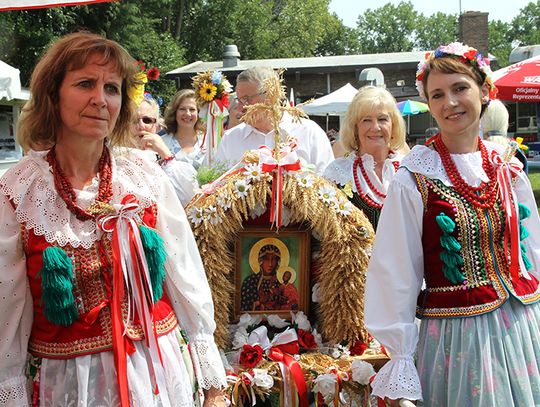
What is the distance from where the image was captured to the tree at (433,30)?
70.6 metres

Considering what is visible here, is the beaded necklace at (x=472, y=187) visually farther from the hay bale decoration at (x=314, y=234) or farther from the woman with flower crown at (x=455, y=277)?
the hay bale decoration at (x=314, y=234)

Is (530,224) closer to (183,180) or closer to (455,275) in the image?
(455,275)

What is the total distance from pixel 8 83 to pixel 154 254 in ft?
27.1

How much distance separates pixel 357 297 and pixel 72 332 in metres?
1.36

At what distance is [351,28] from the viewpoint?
61.0 metres

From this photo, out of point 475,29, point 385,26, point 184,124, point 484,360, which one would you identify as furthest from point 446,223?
point 385,26

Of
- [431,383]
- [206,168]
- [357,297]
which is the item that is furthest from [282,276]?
[431,383]

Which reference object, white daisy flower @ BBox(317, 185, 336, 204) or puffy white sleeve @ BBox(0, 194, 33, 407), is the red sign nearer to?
white daisy flower @ BBox(317, 185, 336, 204)

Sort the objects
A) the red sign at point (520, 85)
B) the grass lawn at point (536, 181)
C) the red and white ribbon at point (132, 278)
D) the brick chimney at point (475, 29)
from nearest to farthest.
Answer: the red and white ribbon at point (132, 278) → the red sign at point (520, 85) → the grass lawn at point (536, 181) → the brick chimney at point (475, 29)

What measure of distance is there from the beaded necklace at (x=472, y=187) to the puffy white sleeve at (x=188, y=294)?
95 cm

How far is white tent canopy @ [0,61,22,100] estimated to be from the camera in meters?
9.16

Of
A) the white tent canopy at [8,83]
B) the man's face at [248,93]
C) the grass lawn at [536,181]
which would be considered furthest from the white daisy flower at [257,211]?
the grass lawn at [536,181]

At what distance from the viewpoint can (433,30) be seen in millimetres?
71188

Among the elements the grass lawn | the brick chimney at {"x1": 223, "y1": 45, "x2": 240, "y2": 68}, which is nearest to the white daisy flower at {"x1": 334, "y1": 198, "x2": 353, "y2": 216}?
the grass lawn
